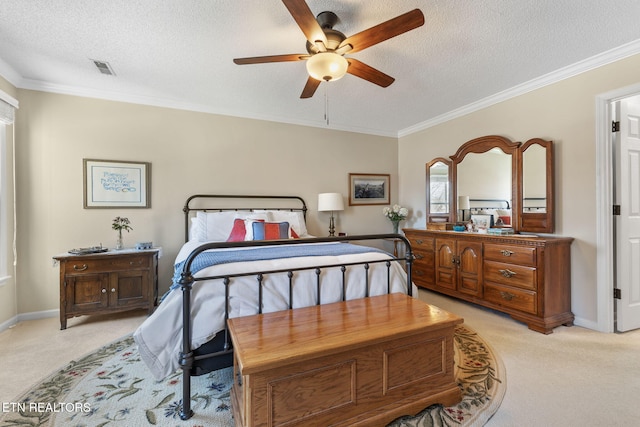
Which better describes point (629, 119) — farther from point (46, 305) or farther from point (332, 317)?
point (46, 305)

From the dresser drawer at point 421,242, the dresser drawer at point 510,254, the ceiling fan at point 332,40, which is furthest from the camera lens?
the dresser drawer at point 421,242

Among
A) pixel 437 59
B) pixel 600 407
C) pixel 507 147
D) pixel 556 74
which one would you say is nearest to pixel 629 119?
pixel 556 74

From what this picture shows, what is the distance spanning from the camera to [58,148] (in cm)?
313

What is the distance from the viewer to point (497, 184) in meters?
3.47

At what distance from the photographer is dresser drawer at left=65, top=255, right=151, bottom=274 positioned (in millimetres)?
2795

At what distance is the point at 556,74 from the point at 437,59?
1.37 meters

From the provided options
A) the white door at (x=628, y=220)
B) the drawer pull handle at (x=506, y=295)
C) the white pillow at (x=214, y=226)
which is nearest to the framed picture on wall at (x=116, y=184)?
the white pillow at (x=214, y=226)

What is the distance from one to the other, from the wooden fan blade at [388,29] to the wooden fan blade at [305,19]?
190 mm

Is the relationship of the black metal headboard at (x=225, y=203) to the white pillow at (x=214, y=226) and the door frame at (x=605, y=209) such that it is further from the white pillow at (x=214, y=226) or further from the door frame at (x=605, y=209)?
the door frame at (x=605, y=209)

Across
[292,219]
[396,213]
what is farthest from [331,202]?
[396,213]

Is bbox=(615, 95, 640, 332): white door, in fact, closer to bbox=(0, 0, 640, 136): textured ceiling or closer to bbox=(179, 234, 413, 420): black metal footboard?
bbox=(0, 0, 640, 136): textured ceiling

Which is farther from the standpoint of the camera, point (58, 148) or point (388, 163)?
point (388, 163)

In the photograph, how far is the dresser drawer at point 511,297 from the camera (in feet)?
8.86

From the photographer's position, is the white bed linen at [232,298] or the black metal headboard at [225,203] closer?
the white bed linen at [232,298]
